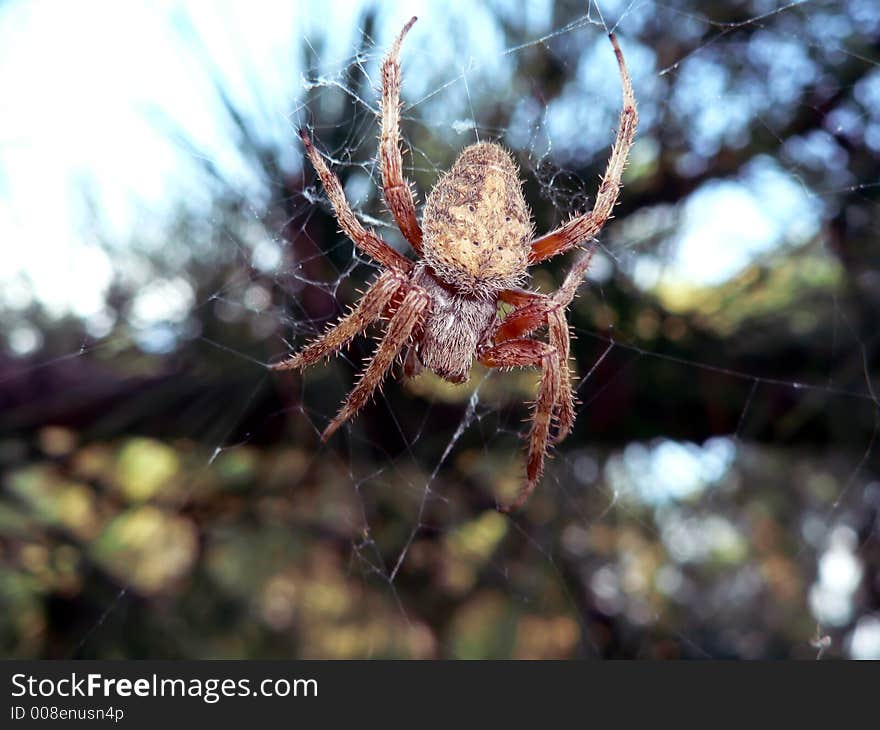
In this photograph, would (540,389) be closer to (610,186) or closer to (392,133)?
(610,186)

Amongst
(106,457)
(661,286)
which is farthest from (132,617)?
(661,286)

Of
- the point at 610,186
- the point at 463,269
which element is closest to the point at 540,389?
the point at 463,269

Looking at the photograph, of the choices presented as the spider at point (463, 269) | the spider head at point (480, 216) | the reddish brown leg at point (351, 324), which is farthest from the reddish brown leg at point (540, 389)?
the reddish brown leg at point (351, 324)

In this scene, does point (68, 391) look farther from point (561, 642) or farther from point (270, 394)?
point (561, 642)

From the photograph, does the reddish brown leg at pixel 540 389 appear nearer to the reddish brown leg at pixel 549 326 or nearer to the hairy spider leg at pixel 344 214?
the reddish brown leg at pixel 549 326

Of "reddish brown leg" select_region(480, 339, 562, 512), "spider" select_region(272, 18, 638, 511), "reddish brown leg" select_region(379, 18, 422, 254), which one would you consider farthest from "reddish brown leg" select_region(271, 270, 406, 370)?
"reddish brown leg" select_region(480, 339, 562, 512)

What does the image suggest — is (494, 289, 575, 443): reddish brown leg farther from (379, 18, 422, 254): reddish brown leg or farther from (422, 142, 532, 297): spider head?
(379, 18, 422, 254): reddish brown leg
